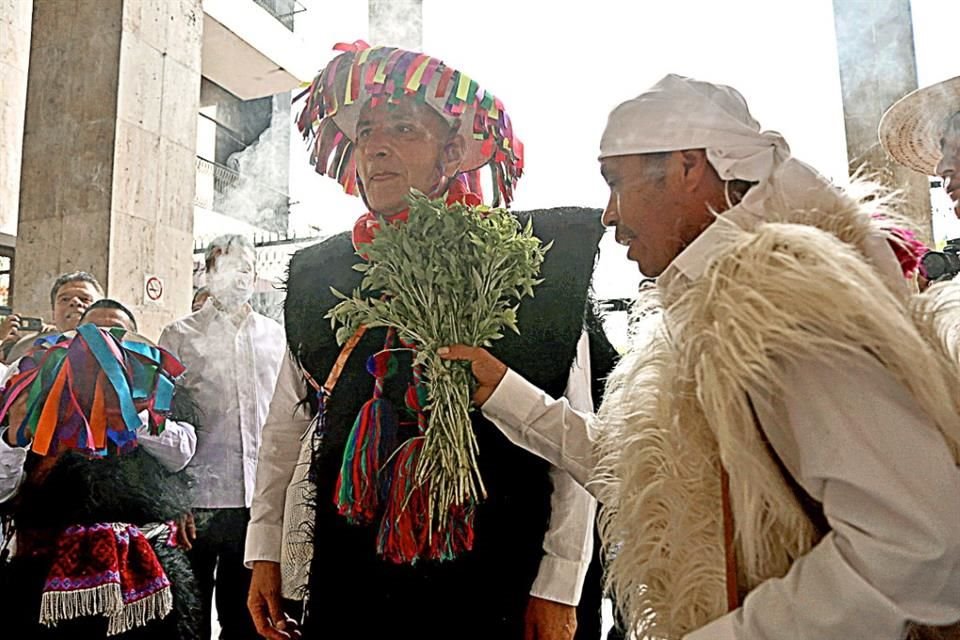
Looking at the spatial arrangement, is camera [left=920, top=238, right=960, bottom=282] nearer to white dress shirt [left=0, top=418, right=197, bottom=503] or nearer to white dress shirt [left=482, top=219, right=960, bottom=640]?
white dress shirt [left=482, top=219, right=960, bottom=640]

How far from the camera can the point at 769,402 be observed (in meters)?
0.78

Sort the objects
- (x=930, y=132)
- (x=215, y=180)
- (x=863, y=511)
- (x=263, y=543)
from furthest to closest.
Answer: (x=215, y=180), (x=930, y=132), (x=263, y=543), (x=863, y=511)

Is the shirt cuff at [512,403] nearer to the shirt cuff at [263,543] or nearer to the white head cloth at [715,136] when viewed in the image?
the white head cloth at [715,136]

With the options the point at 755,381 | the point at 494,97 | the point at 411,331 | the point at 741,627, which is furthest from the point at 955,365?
the point at 494,97

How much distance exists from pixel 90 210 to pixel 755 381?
10.1ft

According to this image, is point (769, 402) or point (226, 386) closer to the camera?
point (769, 402)

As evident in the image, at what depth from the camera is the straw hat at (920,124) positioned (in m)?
Answer: 1.92

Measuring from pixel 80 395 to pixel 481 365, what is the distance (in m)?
1.11

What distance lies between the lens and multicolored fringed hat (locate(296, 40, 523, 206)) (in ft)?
4.68

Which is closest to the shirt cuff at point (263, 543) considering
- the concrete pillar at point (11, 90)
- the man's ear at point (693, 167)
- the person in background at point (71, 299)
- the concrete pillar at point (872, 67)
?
the man's ear at point (693, 167)

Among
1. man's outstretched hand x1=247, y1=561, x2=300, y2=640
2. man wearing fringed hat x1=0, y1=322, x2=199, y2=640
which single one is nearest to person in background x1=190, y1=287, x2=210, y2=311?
man wearing fringed hat x1=0, y1=322, x2=199, y2=640

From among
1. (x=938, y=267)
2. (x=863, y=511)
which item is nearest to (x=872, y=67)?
(x=938, y=267)

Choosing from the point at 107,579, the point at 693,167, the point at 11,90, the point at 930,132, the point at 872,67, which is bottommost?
the point at 107,579

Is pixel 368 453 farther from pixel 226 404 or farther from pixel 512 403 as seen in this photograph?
pixel 226 404
